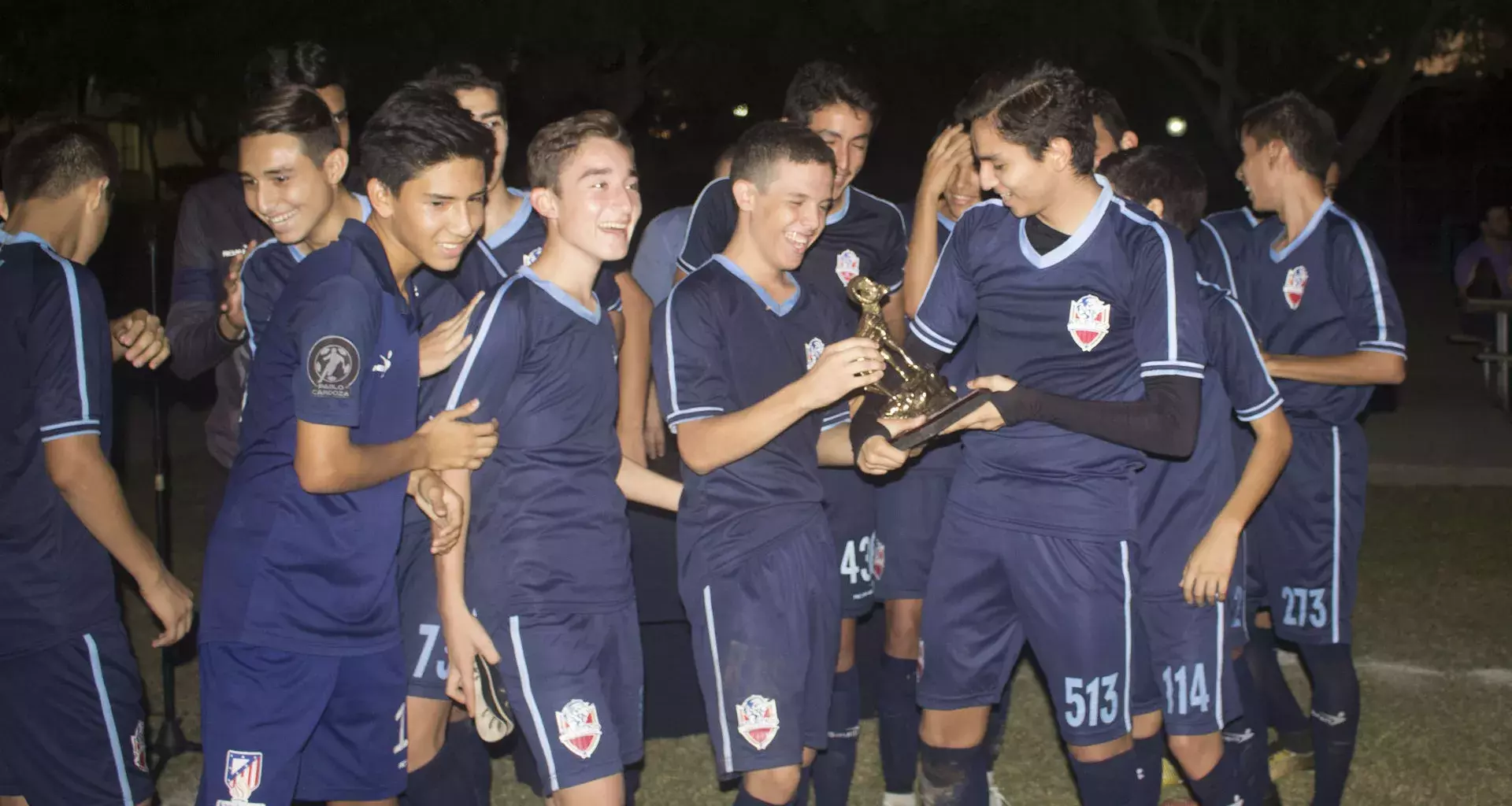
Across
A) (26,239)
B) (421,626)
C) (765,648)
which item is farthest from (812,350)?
(26,239)

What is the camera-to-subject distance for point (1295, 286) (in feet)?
16.5

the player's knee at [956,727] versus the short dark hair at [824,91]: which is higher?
the short dark hair at [824,91]

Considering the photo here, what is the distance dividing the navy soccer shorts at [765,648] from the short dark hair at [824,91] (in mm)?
1801

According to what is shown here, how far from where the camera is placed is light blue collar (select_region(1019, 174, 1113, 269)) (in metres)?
3.78

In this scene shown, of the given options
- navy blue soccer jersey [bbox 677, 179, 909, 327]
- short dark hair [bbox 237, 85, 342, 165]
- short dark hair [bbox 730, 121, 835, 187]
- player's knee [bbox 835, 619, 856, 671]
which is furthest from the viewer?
navy blue soccer jersey [bbox 677, 179, 909, 327]

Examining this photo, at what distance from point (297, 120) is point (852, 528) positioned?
2.10 m

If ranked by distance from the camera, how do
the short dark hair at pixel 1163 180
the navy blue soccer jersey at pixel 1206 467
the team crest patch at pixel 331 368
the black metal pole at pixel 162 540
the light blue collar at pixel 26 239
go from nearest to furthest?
the team crest patch at pixel 331 368 → the light blue collar at pixel 26 239 → the navy blue soccer jersey at pixel 1206 467 → the short dark hair at pixel 1163 180 → the black metal pole at pixel 162 540

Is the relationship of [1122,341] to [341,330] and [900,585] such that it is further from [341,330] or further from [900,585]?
[341,330]

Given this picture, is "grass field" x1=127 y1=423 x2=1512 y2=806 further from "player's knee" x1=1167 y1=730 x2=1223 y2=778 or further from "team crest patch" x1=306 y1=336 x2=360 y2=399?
"team crest patch" x1=306 y1=336 x2=360 y2=399

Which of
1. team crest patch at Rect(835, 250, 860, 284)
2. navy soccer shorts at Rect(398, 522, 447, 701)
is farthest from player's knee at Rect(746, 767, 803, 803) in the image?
team crest patch at Rect(835, 250, 860, 284)

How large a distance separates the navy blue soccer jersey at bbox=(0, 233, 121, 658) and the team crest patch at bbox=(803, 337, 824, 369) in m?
1.79

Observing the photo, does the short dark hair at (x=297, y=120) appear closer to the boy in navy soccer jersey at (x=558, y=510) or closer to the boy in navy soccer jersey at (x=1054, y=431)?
the boy in navy soccer jersey at (x=558, y=510)

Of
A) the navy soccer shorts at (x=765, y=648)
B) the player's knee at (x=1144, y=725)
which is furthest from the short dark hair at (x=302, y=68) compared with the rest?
the player's knee at (x=1144, y=725)

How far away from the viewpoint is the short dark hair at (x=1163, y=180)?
4449 mm
